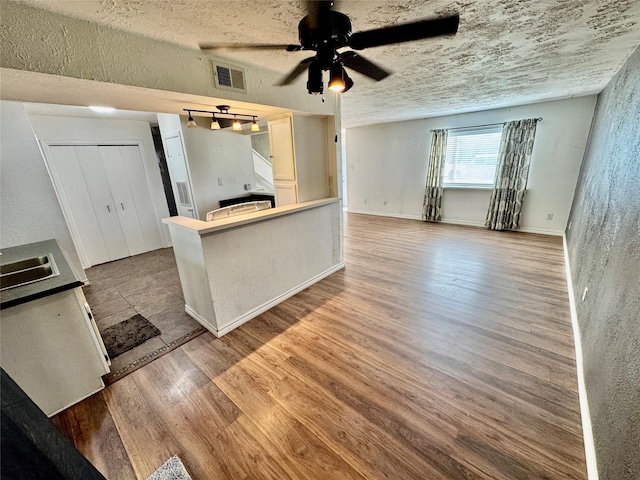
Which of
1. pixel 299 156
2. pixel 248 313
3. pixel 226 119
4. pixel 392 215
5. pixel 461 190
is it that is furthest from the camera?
pixel 392 215

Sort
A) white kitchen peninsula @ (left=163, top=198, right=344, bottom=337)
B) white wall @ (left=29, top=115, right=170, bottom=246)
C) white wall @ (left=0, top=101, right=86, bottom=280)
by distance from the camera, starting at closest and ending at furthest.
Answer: white kitchen peninsula @ (left=163, top=198, right=344, bottom=337) → white wall @ (left=0, top=101, right=86, bottom=280) → white wall @ (left=29, top=115, right=170, bottom=246)

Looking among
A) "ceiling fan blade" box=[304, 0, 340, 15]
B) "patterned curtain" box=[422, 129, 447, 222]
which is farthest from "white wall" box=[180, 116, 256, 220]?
"patterned curtain" box=[422, 129, 447, 222]

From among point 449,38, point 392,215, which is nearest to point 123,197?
point 449,38

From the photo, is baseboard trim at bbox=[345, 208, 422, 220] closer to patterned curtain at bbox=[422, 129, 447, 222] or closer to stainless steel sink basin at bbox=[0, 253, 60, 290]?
patterned curtain at bbox=[422, 129, 447, 222]

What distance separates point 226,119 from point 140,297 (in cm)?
281

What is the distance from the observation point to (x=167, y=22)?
1357 mm

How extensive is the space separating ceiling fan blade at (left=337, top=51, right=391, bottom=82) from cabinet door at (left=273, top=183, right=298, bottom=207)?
1.50m

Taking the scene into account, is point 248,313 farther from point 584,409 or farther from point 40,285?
point 584,409

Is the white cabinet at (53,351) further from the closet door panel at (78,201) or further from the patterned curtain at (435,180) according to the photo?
the patterned curtain at (435,180)

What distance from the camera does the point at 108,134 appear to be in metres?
4.02

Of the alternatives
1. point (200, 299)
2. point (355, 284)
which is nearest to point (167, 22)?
point (200, 299)

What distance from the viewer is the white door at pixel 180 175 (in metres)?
3.96

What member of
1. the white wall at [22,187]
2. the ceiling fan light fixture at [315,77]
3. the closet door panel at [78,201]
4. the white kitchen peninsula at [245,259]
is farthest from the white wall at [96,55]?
the closet door panel at [78,201]

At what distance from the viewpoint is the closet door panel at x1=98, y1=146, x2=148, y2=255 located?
408cm
